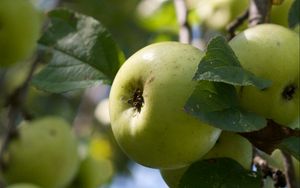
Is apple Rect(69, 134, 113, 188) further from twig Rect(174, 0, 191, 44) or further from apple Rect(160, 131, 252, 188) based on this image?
apple Rect(160, 131, 252, 188)

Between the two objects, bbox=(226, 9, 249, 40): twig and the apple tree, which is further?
bbox=(226, 9, 249, 40): twig

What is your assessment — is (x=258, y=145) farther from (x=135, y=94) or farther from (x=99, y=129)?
(x=99, y=129)

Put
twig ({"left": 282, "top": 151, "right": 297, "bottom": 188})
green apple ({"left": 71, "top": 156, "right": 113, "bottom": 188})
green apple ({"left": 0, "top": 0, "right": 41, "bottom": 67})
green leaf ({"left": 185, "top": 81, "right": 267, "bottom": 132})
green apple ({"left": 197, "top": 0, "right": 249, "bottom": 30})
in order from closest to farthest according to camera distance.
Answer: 1. green leaf ({"left": 185, "top": 81, "right": 267, "bottom": 132})
2. twig ({"left": 282, "top": 151, "right": 297, "bottom": 188})
3. green apple ({"left": 197, "top": 0, "right": 249, "bottom": 30})
4. green apple ({"left": 0, "top": 0, "right": 41, "bottom": 67})
5. green apple ({"left": 71, "top": 156, "right": 113, "bottom": 188})

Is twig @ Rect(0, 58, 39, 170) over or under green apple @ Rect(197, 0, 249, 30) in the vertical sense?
under

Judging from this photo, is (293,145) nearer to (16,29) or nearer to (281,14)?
(281,14)

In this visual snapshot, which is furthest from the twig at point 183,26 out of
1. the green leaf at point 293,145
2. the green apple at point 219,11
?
the green leaf at point 293,145

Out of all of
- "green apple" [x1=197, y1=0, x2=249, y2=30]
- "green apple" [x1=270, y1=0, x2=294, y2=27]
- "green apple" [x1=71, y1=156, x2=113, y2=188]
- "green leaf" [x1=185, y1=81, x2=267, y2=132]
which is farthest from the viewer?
"green apple" [x1=71, y1=156, x2=113, y2=188]

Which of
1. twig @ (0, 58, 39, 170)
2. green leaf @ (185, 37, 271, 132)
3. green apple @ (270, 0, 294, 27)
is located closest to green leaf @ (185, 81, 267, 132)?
green leaf @ (185, 37, 271, 132)
